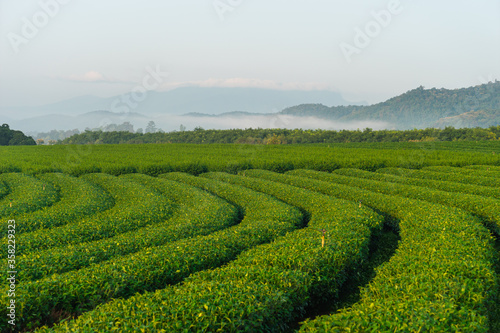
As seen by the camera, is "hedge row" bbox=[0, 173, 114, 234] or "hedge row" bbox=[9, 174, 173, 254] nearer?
"hedge row" bbox=[9, 174, 173, 254]

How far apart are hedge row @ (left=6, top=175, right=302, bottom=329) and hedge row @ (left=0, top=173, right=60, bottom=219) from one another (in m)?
7.66

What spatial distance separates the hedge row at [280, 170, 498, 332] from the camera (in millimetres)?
6004

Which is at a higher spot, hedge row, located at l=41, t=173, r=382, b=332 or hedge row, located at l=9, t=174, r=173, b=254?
hedge row, located at l=41, t=173, r=382, b=332

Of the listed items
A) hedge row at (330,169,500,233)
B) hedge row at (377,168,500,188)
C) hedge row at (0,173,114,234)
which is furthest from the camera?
hedge row at (377,168,500,188)

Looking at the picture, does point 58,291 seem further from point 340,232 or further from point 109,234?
point 340,232

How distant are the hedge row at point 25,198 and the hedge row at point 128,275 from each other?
25.1ft

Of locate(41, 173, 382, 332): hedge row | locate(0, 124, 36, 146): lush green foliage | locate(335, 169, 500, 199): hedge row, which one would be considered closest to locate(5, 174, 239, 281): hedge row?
locate(41, 173, 382, 332): hedge row

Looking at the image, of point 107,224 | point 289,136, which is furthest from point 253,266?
point 289,136

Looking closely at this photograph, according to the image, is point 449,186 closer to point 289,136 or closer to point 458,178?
point 458,178

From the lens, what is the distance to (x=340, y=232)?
11805 mm

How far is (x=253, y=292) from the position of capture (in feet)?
23.5

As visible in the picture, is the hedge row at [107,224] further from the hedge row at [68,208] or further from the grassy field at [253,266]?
the hedge row at [68,208]

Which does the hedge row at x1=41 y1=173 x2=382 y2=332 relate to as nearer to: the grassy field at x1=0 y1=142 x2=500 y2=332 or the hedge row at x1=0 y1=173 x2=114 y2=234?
the grassy field at x1=0 y1=142 x2=500 y2=332

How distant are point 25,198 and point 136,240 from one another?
34.5ft
